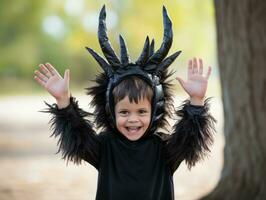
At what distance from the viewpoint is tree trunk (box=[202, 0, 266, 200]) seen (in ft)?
15.9

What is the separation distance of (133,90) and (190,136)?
0.37 metres

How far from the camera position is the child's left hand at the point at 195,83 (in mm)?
2902

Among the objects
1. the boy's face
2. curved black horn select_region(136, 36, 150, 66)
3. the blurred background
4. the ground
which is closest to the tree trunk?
the ground

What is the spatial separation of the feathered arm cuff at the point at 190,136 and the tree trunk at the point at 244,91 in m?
2.02

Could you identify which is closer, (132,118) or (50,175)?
(132,118)

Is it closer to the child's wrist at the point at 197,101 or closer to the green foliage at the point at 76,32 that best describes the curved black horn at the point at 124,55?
the child's wrist at the point at 197,101

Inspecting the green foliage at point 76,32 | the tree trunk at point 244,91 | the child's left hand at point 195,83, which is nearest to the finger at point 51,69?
the child's left hand at point 195,83

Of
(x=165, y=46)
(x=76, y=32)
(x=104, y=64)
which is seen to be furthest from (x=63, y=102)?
(x=76, y=32)

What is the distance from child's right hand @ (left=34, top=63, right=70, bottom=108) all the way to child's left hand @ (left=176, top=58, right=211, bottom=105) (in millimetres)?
566

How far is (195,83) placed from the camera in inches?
115

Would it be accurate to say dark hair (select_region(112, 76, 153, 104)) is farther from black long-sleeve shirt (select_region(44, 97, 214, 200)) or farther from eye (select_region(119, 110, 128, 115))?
black long-sleeve shirt (select_region(44, 97, 214, 200))

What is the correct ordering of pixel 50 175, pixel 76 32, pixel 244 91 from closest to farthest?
pixel 244 91
pixel 50 175
pixel 76 32

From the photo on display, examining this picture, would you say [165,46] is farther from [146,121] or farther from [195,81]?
[146,121]

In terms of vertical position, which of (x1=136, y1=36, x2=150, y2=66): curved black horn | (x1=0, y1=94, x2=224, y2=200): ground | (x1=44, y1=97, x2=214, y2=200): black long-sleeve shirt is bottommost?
(x1=0, y1=94, x2=224, y2=200): ground
